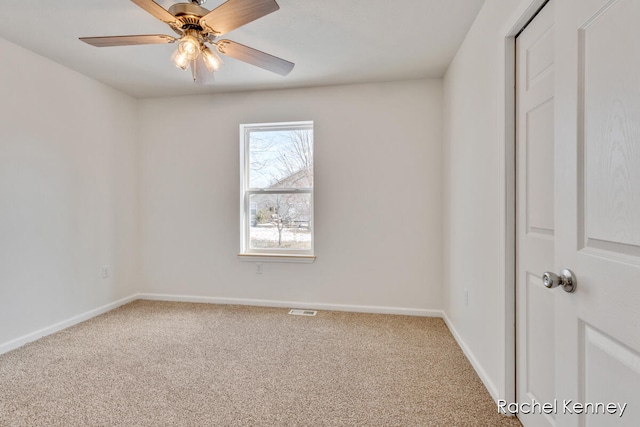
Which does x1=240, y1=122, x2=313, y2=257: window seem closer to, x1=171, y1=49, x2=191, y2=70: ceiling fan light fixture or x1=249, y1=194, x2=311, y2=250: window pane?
x1=249, y1=194, x2=311, y2=250: window pane

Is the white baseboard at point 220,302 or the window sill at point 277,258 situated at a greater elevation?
the window sill at point 277,258

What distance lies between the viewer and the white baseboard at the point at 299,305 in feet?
10.1

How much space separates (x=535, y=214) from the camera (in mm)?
1402

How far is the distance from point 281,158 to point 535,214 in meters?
2.54

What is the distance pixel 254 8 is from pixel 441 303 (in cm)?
290

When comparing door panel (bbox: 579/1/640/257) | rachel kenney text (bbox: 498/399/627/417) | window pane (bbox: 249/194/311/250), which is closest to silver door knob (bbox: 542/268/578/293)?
door panel (bbox: 579/1/640/257)

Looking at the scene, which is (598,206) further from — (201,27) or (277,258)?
(277,258)

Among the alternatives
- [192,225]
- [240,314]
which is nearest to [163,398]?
[240,314]

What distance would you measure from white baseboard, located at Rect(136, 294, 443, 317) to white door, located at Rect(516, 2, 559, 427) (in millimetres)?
1505

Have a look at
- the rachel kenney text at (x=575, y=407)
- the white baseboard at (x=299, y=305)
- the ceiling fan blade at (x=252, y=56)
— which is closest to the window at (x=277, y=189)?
the white baseboard at (x=299, y=305)

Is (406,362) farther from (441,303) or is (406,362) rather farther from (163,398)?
(163,398)

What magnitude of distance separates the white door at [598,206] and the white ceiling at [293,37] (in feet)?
4.26

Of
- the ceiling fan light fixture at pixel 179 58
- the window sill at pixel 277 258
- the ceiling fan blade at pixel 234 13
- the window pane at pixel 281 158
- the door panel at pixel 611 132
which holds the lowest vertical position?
the window sill at pixel 277 258

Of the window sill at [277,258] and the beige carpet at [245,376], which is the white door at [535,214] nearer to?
the beige carpet at [245,376]
